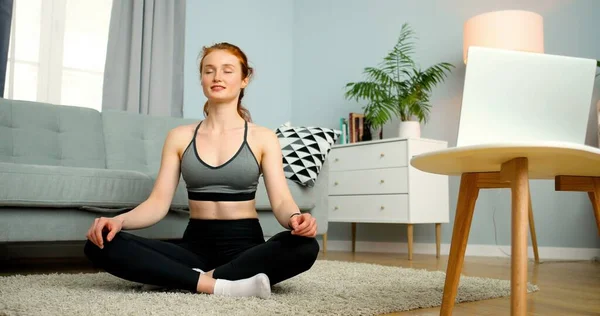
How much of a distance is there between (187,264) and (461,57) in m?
2.70

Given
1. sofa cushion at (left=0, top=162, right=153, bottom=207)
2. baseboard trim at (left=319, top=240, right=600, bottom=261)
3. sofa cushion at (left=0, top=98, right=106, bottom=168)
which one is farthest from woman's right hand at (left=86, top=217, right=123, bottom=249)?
baseboard trim at (left=319, top=240, right=600, bottom=261)

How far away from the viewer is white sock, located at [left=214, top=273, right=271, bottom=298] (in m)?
1.41

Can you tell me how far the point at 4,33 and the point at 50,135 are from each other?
92 cm

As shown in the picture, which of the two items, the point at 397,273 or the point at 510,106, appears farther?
the point at 397,273

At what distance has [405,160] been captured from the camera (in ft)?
10.8

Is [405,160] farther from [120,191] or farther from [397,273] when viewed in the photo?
[120,191]

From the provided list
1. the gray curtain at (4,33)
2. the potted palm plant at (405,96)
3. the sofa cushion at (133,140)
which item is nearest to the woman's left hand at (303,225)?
the sofa cushion at (133,140)

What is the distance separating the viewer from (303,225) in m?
1.37

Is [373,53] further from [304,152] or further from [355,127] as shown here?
[304,152]

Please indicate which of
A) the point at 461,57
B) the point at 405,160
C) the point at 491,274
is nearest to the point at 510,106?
the point at 491,274

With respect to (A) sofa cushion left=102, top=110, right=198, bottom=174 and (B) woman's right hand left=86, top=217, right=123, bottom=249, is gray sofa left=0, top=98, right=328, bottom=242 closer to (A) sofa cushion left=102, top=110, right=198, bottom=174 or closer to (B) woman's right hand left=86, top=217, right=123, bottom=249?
(A) sofa cushion left=102, top=110, right=198, bottom=174

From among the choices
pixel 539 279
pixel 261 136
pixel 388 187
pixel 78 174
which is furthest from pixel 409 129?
pixel 78 174

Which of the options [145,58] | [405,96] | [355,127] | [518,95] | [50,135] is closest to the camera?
[518,95]

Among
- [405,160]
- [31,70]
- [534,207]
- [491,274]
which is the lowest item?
[491,274]
